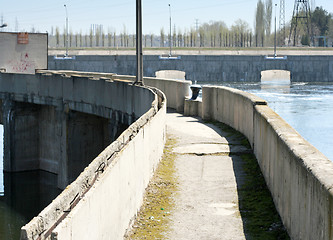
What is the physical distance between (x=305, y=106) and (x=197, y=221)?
49.8 metres

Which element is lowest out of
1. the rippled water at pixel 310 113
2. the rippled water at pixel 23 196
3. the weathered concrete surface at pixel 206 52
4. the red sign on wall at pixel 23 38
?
the rippled water at pixel 23 196

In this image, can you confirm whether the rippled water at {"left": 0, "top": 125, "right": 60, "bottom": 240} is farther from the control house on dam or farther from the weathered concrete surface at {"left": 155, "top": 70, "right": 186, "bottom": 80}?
the weathered concrete surface at {"left": 155, "top": 70, "right": 186, "bottom": 80}

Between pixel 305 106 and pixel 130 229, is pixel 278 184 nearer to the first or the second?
pixel 130 229

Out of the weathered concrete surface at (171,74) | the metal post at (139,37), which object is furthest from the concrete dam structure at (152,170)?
the weathered concrete surface at (171,74)

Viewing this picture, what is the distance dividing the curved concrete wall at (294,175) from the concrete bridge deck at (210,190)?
1.76ft

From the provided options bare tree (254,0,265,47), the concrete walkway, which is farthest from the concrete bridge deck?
bare tree (254,0,265,47)

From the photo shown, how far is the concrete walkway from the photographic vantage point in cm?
996

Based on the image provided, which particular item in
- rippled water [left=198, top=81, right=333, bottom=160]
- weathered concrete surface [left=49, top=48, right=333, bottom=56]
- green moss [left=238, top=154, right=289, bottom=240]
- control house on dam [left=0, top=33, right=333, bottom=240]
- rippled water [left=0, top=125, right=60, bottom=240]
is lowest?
rippled water [left=0, top=125, right=60, bottom=240]

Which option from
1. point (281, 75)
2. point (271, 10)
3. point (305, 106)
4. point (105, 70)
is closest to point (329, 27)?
point (271, 10)

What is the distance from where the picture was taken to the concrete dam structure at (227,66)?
328 feet

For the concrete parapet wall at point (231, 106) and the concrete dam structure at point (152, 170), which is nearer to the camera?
the concrete dam structure at point (152, 170)

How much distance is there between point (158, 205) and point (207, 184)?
1.98 metres

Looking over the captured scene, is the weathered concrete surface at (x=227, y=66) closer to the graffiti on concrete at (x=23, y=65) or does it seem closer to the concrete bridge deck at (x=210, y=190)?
the graffiti on concrete at (x=23, y=65)

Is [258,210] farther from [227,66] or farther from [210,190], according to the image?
[227,66]
